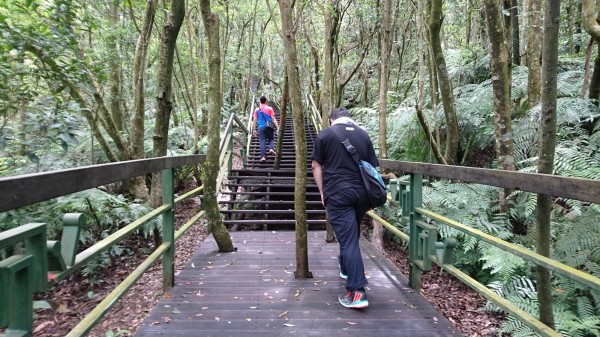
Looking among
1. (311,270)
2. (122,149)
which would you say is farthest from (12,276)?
(122,149)

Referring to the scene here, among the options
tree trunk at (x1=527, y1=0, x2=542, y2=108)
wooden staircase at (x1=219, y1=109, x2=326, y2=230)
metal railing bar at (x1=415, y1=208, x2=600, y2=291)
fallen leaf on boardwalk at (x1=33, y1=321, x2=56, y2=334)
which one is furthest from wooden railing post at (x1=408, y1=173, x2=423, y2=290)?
fallen leaf on boardwalk at (x1=33, y1=321, x2=56, y2=334)

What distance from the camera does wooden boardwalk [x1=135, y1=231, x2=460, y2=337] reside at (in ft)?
8.57

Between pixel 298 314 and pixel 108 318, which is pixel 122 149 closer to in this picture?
pixel 108 318

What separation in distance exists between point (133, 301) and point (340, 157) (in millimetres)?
2626

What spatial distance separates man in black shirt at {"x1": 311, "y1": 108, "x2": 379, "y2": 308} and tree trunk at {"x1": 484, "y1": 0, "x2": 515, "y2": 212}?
2.09m

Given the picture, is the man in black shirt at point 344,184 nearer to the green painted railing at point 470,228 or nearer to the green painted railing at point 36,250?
the green painted railing at point 470,228

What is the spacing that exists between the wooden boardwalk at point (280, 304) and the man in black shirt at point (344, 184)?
11.7 inches

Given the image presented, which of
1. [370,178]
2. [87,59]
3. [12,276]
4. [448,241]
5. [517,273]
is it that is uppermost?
[87,59]

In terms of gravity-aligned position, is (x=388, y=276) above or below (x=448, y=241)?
below

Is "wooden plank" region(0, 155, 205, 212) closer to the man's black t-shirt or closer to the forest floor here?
the forest floor

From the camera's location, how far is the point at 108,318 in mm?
3707

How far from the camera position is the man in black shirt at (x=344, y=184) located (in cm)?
312

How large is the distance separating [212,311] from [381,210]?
3815 mm

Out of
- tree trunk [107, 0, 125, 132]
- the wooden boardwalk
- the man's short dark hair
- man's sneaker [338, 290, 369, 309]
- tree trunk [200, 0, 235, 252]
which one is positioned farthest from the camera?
tree trunk [107, 0, 125, 132]
